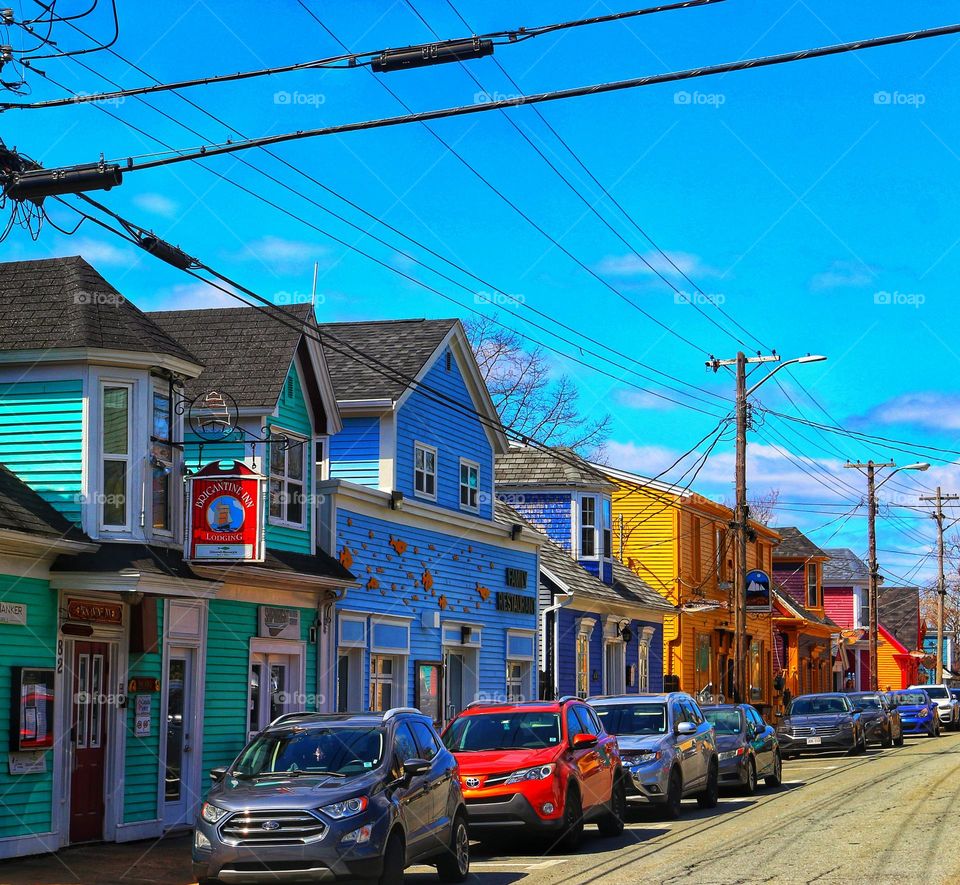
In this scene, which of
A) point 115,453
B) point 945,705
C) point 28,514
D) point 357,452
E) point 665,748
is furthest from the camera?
point 945,705

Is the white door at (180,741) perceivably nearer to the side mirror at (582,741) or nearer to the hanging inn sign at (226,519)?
the hanging inn sign at (226,519)

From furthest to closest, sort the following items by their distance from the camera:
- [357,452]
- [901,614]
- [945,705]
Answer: [901,614] → [945,705] → [357,452]

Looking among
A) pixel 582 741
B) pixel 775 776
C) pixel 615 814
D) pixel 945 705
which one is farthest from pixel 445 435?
pixel 945 705

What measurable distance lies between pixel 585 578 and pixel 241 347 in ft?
51.7

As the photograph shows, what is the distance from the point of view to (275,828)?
1284cm

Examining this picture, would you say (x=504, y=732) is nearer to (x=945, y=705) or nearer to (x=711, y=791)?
(x=711, y=791)

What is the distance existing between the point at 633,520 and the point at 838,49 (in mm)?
33309

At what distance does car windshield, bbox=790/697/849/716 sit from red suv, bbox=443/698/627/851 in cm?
2033

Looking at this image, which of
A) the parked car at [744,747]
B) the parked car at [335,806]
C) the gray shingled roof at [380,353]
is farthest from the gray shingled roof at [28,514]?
the parked car at [744,747]

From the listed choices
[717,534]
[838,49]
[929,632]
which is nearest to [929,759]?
[717,534]

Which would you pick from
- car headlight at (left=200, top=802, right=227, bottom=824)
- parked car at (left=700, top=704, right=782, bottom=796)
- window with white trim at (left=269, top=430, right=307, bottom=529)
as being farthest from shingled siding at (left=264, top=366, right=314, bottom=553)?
car headlight at (left=200, top=802, right=227, bottom=824)

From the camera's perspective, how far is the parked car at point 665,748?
20375 millimetres

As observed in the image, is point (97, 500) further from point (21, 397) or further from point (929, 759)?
point (929, 759)

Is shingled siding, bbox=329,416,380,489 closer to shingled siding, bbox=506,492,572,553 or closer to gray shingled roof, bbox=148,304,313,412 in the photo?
gray shingled roof, bbox=148,304,313,412
